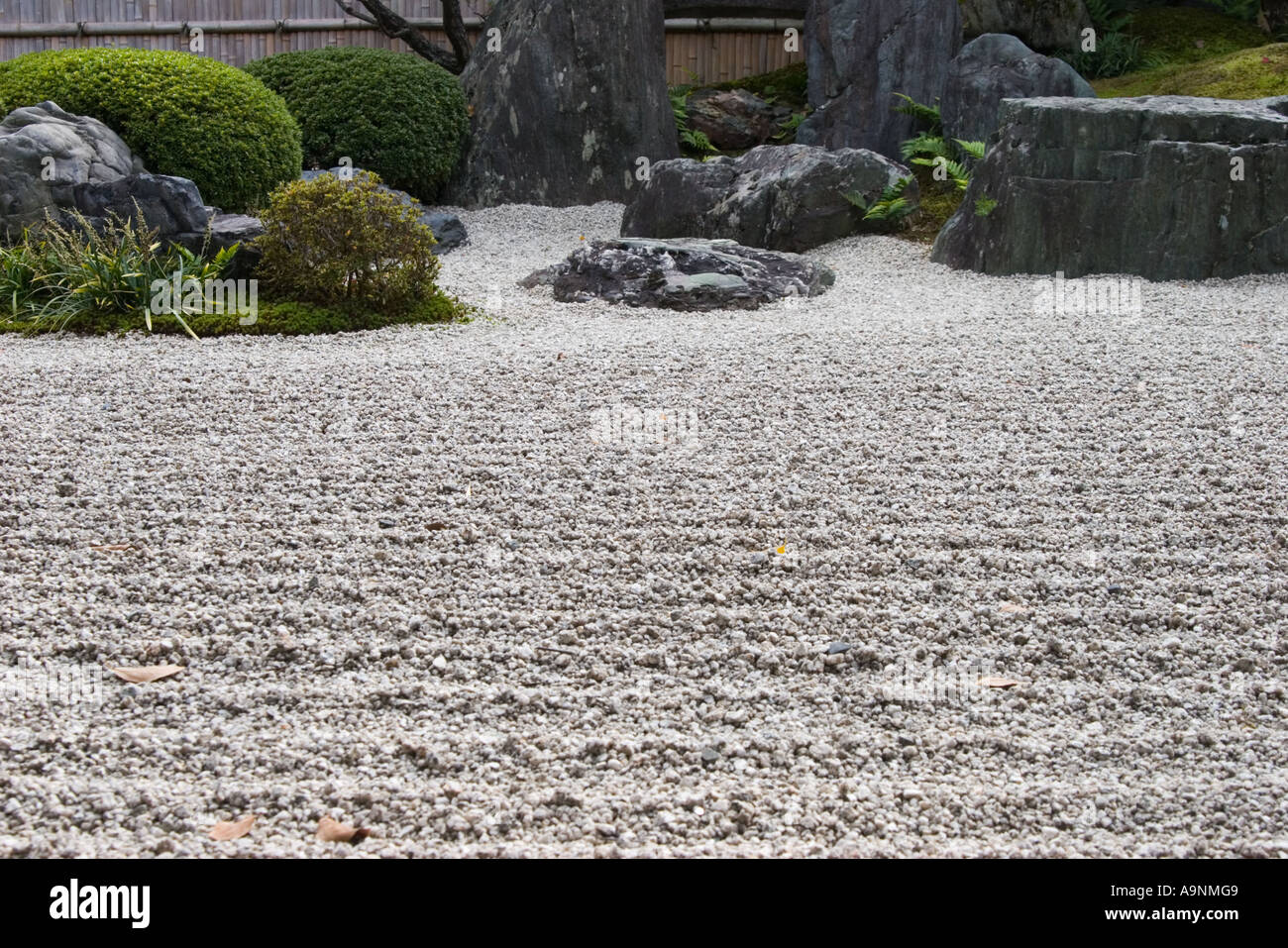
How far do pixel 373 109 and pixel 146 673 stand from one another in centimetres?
836

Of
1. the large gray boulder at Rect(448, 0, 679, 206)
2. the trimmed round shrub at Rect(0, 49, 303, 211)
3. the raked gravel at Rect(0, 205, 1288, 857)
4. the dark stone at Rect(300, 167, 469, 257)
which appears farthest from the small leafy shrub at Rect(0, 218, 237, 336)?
the large gray boulder at Rect(448, 0, 679, 206)

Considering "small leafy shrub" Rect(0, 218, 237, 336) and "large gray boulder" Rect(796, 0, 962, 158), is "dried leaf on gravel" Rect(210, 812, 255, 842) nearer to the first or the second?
"small leafy shrub" Rect(0, 218, 237, 336)

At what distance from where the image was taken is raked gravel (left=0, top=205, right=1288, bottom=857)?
Result: 245 cm

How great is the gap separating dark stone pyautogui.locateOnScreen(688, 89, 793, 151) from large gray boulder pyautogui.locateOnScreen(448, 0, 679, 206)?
1238 mm

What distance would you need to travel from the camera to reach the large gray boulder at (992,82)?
990 cm

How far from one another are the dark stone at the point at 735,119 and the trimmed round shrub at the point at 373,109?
9.53 ft

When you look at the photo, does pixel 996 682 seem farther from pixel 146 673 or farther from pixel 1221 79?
pixel 1221 79

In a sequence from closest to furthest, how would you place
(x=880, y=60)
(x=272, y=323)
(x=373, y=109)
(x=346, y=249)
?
(x=272, y=323)
(x=346, y=249)
(x=373, y=109)
(x=880, y=60)

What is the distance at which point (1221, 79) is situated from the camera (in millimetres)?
10336

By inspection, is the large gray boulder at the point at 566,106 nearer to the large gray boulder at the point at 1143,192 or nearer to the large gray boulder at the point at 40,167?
the large gray boulder at the point at 40,167

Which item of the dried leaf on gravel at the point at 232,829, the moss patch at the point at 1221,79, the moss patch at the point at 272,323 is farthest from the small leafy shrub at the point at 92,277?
the moss patch at the point at 1221,79

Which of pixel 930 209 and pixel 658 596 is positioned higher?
pixel 930 209

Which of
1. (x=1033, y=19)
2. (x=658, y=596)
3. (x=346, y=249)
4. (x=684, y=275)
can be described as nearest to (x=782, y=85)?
(x=1033, y=19)

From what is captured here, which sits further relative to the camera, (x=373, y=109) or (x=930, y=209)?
(x=373, y=109)
